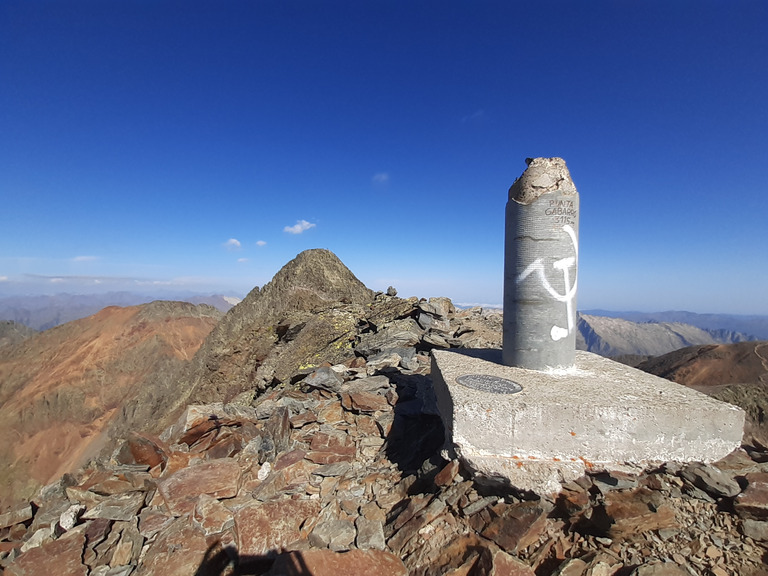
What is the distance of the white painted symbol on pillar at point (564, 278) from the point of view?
198 inches

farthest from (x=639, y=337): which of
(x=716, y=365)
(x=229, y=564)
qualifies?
(x=229, y=564)

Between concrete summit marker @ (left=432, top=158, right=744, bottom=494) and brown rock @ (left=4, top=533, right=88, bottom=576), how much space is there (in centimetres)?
417

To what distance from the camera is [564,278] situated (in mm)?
5070

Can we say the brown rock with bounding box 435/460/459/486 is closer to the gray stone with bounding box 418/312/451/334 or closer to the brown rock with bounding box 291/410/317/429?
the brown rock with bounding box 291/410/317/429

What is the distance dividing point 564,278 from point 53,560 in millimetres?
6979

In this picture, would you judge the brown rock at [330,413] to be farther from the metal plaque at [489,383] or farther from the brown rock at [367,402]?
the metal plaque at [489,383]

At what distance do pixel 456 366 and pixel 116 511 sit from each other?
478cm

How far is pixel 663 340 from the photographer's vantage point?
116 meters

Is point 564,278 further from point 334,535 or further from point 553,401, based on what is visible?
point 334,535

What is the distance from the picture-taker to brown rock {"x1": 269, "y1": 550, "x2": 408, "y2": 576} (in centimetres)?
310

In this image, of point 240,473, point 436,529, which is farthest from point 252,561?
point 436,529

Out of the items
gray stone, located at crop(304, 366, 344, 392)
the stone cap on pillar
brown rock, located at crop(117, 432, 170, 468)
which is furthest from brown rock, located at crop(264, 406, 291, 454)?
the stone cap on pillar

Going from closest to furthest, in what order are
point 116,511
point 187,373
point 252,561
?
1. point 252,561
2. point 116,511
3. point 187,373

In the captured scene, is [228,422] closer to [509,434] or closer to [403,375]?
[403,375]
